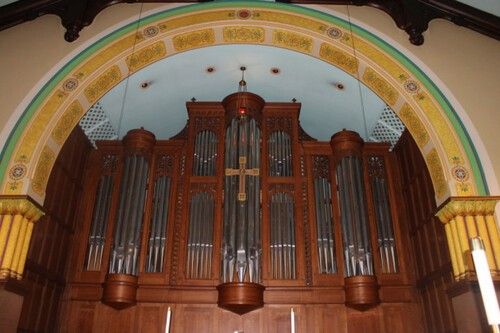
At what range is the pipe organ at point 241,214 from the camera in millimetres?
6625

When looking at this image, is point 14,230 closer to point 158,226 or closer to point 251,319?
point 158,226

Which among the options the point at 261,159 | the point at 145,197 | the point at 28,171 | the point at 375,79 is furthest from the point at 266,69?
the point at 28,171

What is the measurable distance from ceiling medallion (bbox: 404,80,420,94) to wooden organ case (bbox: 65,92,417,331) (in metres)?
1.90

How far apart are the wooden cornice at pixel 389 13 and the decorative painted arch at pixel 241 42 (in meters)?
0.32

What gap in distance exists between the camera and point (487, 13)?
17.9 feet

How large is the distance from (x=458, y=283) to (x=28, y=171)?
16.3ft

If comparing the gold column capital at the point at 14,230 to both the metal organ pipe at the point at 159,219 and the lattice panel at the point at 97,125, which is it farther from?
the lattice panel at the point at 97,125

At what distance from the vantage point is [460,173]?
523cm

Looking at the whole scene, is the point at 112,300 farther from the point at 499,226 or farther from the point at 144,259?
the point at 499,226

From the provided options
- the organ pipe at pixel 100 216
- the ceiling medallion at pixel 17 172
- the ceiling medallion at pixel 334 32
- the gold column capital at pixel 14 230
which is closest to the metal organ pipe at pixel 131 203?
the organ pipe at pixel 100 216

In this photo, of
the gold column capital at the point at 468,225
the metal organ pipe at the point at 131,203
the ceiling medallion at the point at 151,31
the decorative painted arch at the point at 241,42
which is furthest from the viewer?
the metal organ pipe at the point at 131,203

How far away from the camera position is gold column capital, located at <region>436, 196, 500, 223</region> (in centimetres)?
496

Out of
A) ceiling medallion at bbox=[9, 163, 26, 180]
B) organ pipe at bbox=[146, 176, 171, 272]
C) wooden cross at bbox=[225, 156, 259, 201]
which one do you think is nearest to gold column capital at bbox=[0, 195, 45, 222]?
ceiling medallion at bbox=[9, 163, 26, 180]

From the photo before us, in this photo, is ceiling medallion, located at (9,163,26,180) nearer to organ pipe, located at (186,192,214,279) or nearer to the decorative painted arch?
the decorative painted arch
